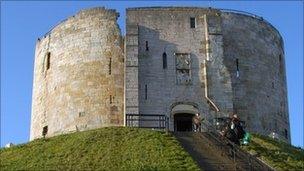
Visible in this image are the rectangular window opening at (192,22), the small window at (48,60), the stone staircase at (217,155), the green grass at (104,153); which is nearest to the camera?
the stone staircase at (217,155)

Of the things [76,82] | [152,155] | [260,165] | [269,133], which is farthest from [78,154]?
[269,133]

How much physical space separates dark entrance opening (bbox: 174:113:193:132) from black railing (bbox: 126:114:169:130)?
5.05ft

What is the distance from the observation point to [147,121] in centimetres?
3438

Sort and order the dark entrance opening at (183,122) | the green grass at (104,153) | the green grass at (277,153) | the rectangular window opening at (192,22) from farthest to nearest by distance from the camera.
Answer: the rectangular window opening at (192,22)
the dark entrance opening at (183,122)
the green grass at (277,153)
the green grass at (104,153)

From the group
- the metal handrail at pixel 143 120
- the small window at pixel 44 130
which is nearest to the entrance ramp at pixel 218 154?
the metal handrail at pixel 143 120

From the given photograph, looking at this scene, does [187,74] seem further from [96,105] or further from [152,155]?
[152,155]

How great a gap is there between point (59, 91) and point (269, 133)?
36.8 feet

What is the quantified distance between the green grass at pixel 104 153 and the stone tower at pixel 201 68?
182 inches

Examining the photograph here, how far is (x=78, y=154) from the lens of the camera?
2777cm

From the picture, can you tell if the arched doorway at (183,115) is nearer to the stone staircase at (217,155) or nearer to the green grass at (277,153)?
the green grass at (277,153)

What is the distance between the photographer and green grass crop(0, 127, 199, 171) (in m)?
25.7

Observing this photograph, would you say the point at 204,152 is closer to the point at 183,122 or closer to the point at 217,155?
the point at 217,155

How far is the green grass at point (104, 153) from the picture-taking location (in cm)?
2573

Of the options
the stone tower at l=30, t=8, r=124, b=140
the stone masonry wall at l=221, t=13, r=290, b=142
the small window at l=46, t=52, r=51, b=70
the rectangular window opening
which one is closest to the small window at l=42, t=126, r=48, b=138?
the stone tower at l=30, t=8, r=124, b=140
